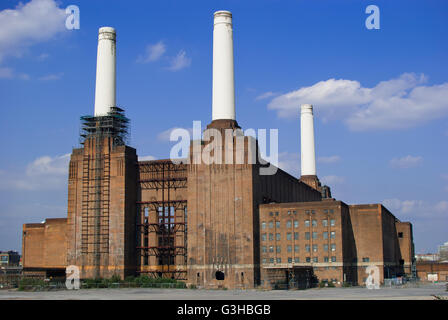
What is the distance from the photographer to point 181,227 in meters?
87.6

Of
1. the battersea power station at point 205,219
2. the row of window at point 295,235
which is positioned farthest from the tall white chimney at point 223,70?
the row of window at point 295,235

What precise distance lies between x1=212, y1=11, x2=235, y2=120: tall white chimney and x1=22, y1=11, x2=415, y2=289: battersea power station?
146 mm

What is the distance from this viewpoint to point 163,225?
88375 millimetres

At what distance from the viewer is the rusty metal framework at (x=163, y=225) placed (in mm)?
87250

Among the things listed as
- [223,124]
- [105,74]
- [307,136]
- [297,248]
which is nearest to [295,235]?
[297,248]

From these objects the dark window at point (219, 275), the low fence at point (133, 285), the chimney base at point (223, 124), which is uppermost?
the chimney base at point (223, 124)

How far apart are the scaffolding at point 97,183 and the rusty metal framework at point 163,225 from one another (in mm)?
5266

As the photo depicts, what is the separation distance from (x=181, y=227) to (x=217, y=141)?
1390 centimetres

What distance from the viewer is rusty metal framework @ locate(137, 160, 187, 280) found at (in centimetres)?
8725

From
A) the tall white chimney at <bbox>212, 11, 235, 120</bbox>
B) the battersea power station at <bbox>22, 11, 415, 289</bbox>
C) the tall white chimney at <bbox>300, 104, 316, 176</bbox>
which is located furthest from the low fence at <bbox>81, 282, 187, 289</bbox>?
the tall white chimney at <bbox>300, 104, 316, 176</bbox>

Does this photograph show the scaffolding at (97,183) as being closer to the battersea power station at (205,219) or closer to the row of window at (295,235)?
the battersea power station at (205,219)

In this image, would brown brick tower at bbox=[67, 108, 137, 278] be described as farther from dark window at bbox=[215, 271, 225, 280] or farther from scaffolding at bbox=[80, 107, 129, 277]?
dark window at bbox=[215, 271, 225, 280]

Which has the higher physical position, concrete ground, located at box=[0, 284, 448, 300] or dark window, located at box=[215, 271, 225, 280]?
dark window, located at box=[215, 271, 225, 280]
